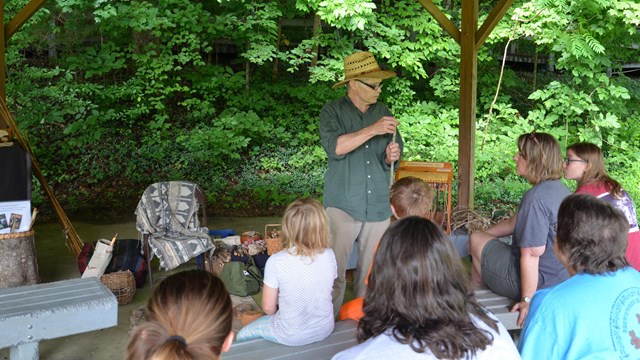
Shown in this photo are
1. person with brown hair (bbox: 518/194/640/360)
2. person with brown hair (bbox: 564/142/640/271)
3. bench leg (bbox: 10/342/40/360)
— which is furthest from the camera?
person with brown hair (bbox: 564/142/640/271)

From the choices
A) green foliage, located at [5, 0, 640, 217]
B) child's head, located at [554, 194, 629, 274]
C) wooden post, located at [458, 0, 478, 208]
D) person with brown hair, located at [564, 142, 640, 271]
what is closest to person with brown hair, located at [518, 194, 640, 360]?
child's head, located at [554, 194, 629, 274]

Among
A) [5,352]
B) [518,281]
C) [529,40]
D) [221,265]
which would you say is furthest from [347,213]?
[529,40]

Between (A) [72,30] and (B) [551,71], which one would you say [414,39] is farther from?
(A) [72,30]

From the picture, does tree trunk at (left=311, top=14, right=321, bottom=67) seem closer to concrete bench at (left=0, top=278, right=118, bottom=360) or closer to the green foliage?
the green foliage

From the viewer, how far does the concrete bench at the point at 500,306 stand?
2.66m

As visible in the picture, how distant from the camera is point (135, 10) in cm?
784

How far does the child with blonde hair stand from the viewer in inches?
93.3

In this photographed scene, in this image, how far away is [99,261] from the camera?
411 centimetres

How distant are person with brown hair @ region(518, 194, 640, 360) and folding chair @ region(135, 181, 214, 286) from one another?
9.81 ft

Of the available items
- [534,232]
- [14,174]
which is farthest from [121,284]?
[534,232]

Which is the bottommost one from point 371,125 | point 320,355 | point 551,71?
point 320,355

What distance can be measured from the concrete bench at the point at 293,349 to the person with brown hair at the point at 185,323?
3.24 ft

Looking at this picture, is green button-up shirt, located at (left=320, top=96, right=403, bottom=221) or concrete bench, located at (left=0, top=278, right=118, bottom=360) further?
green button-up shirt, located at (left=320, top=96, right=403, bottom=221)

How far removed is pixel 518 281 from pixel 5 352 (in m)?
2.84
